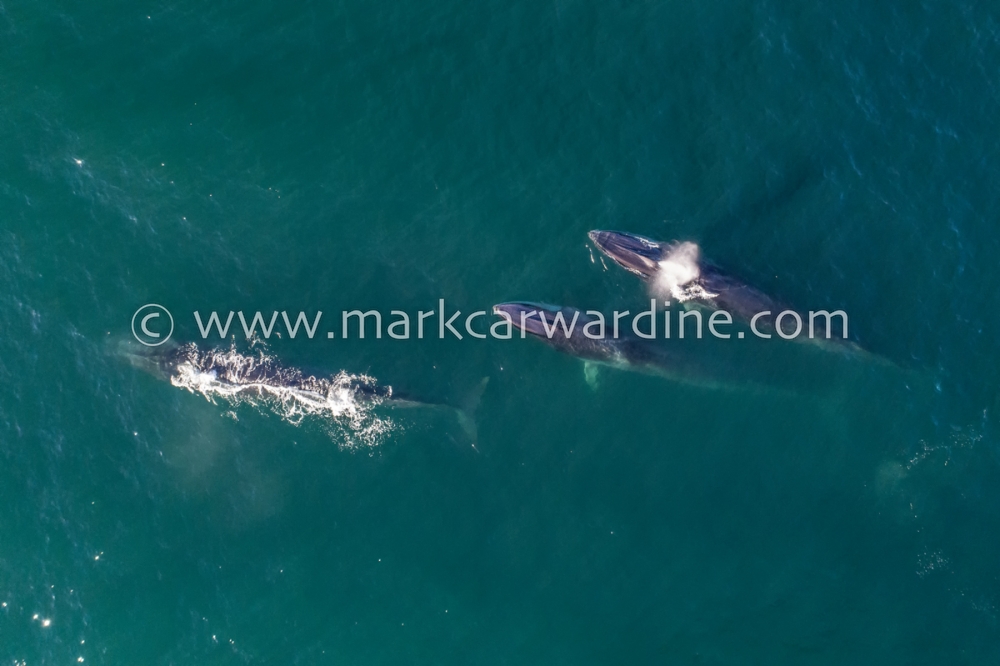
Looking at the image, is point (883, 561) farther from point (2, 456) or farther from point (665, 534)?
point (2, 456)

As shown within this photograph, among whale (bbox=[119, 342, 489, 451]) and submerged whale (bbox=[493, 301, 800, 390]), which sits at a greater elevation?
submerged whale (bbox=[493, 301, 800, 390])

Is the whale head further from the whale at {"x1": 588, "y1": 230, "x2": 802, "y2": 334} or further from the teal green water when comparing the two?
the teal green water

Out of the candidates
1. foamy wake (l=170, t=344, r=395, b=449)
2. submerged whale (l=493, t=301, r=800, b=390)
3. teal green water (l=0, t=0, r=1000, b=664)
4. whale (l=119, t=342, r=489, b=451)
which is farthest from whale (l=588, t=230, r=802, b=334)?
foamy wake (l=170, t=344, r=395, b=449)

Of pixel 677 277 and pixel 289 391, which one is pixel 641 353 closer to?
pixel 677 277

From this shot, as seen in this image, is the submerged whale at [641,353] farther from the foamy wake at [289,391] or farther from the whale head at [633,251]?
the foamy wake at [289,391]

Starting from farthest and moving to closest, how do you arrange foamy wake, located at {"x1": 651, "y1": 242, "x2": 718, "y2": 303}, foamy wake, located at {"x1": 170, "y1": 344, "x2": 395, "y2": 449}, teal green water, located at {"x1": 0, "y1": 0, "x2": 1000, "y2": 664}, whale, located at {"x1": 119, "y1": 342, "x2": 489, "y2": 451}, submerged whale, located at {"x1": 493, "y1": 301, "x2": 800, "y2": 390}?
foamy wake, located at {"x1": 651, "y1": 242, "x2": 718, "y2": 303} < whale, located at {"x1": 119, "y1": 342, "x2": 489, "y2": 451} < submerged whale, located at {"x1": 493, "y1": 301, "x2": 800, "y2": 390} < foamy wake, located at {"x1": 170, "y1": 344, "x2": 395, "y2": 449} < teal green water, located at {"x1": 0, "y1": 0, "x2": 1000, "y2": 664}

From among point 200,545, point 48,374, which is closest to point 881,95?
point 200,545
